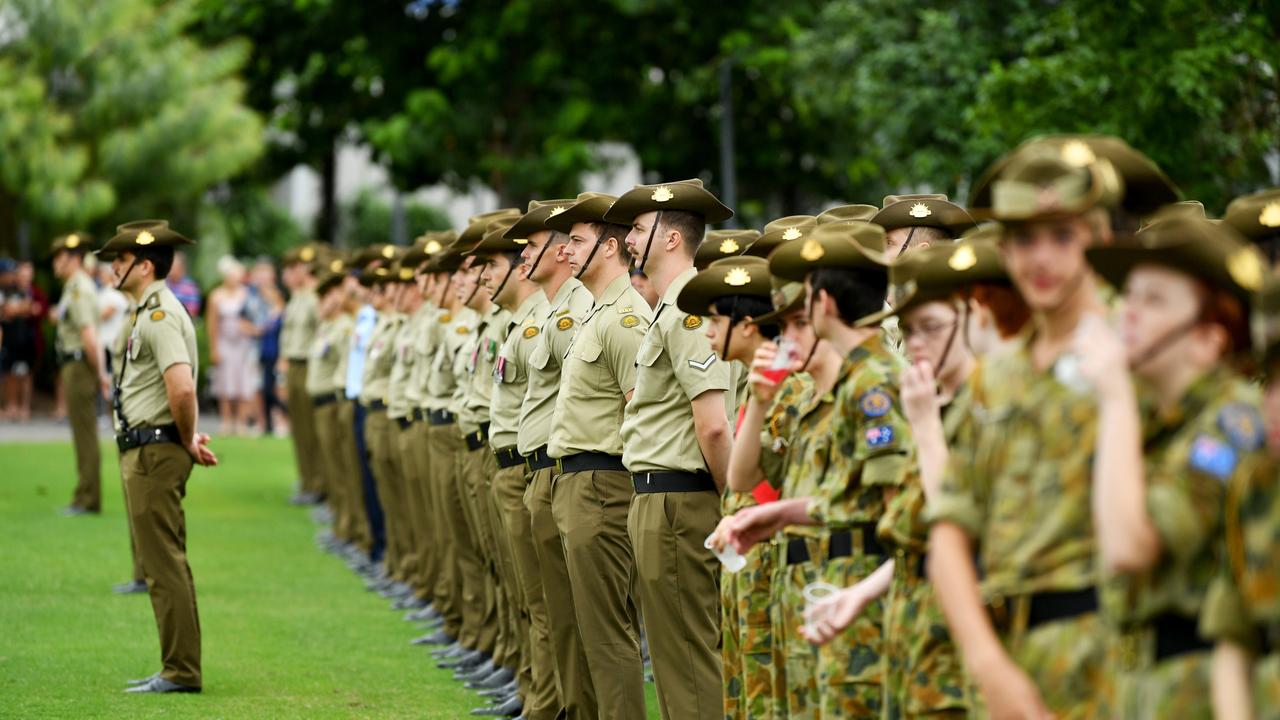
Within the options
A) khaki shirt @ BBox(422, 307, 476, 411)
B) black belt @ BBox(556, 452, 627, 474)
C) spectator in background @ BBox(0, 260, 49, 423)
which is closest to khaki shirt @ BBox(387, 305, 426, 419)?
khaki shirt @ BBox(422, 307, 476, 411)

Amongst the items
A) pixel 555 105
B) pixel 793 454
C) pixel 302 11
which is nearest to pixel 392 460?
pixel 793 454

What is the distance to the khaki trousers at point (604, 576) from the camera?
8.16 m

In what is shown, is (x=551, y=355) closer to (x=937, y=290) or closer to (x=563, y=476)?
(x=563, y=476)

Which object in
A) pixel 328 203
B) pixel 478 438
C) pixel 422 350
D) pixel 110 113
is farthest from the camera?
pixel 328 203

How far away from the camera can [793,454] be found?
19.0 ft

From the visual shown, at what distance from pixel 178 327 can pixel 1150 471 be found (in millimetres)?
7603

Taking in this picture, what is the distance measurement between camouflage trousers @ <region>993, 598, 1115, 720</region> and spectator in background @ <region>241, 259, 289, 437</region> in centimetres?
2243

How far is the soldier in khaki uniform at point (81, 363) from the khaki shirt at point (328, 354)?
2064 millimetres

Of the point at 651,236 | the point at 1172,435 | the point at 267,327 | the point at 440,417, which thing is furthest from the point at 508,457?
the point at 267,327

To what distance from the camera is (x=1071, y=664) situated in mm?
4105

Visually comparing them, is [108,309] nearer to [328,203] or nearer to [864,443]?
[864,443]

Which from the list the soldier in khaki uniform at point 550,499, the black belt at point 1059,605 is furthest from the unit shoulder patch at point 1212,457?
the soldier in khaki uniform at point 550,499

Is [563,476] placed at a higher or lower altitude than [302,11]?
lower

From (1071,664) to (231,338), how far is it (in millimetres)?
24653
